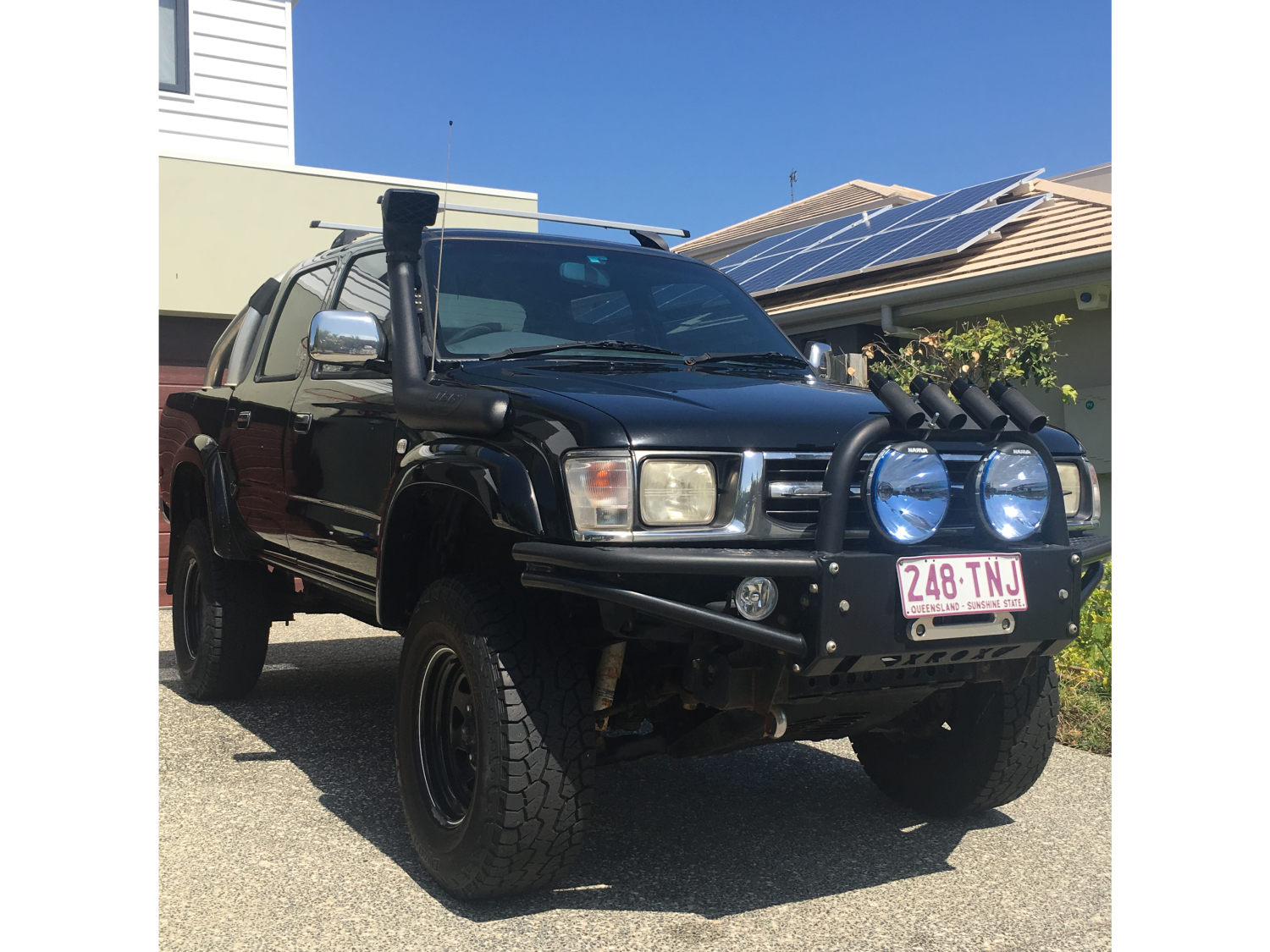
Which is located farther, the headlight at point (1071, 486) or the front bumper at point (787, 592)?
the headlight at point (1071, 486)

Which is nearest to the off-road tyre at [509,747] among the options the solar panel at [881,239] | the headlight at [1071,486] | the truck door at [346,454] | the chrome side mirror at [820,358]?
the truck door at [346,454]

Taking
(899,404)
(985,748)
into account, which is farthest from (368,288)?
(985,748)

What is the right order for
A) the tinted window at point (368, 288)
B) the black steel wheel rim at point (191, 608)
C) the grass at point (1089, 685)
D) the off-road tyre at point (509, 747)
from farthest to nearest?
1. the black steel wheel rim at point (191, 608)
2. the grass at point (1089, 685)
3. the tinted window at point (368, 288)
4. the off-road tyre at point (509, 747)

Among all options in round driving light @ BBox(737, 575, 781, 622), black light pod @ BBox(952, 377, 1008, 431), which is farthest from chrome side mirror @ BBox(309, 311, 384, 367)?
black light pod @ BBox(952, 377, 1008, 431)

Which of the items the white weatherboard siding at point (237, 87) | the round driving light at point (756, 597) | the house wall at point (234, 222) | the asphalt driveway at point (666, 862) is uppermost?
the white weatherboard siding at point (237, 87)

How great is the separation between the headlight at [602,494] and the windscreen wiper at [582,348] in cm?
108

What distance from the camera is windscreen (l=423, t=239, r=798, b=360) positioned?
4.19 m

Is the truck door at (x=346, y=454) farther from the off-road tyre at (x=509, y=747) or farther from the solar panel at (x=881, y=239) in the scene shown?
the solar panel at (x=881, y=239)

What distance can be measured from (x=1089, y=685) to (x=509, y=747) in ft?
12.6

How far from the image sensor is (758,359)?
4.34m

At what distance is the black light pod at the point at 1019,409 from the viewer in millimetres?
3359

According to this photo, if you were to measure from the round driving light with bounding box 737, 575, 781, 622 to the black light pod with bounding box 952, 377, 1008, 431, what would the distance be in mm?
827

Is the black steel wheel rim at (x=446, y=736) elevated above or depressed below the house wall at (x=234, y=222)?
below
